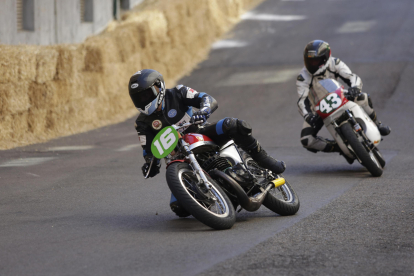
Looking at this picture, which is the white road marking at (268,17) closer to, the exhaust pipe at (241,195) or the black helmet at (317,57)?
the black helmet at (317,57)

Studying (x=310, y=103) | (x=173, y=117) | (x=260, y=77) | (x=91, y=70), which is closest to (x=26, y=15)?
(x=91, y=70)

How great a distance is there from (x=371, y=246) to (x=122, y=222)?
2.36 meters

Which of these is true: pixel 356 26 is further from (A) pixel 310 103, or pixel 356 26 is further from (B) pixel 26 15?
(A) pixel 310 103

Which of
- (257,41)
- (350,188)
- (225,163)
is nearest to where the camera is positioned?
(225,163)

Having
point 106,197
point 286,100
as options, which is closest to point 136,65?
point 286,100

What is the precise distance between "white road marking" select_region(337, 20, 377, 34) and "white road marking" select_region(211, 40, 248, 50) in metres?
3.77

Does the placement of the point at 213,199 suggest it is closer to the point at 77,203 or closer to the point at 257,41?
the point at 77,203

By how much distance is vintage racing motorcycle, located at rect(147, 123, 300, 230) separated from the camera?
5051 millimetres

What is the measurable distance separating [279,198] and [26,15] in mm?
11002

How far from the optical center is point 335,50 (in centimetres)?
2055

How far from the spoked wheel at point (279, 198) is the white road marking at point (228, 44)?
55.7 feet

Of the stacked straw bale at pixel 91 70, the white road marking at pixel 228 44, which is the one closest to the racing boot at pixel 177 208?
the stacked straw bale at pixel 91 70

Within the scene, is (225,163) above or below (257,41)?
above

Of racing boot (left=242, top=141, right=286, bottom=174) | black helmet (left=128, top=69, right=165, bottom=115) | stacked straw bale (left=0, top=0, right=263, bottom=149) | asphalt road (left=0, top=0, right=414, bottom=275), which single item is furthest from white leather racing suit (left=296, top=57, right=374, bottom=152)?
stacked straw bale (left=0, top=0, right=263, bottom=149)
